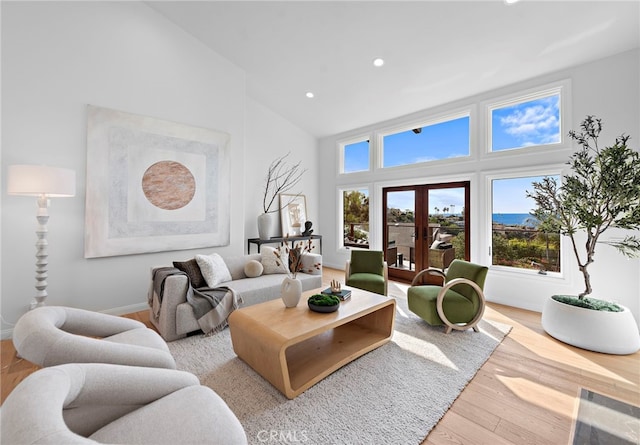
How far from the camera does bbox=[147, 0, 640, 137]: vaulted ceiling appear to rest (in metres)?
2.80

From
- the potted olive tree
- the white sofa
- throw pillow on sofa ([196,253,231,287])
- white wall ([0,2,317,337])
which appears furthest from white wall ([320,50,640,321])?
white wall ([0,2,317,337])

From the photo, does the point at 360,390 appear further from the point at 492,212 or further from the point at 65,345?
the point at 492,212

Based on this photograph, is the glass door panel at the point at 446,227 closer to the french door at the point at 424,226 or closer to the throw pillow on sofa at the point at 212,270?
the french door at the point at 424,226

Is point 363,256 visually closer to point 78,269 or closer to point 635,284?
point 635,284

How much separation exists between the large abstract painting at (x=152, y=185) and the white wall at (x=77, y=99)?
13 centimetres

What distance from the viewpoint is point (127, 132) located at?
3.42 m

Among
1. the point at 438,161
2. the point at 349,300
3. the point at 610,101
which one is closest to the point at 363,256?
the point at 349,300

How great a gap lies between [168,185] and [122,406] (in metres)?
3.23

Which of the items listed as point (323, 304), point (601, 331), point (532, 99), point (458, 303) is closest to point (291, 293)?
point (323, 304)

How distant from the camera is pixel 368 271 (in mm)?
3992

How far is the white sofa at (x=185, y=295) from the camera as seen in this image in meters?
2.71

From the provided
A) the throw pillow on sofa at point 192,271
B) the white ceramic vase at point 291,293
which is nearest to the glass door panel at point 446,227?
the white ceramic vase at point 291,293

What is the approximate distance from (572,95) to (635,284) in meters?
2.39

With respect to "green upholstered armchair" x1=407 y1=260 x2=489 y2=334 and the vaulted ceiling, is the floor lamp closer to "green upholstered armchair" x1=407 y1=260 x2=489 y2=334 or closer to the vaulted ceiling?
the vaulted ceiling
